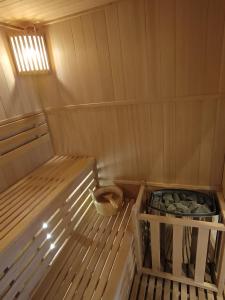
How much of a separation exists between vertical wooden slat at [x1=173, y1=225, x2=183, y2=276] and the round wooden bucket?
554 millimetres

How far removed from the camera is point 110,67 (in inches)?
59.8

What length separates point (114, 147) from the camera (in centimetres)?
178

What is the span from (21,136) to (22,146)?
0.08 meters

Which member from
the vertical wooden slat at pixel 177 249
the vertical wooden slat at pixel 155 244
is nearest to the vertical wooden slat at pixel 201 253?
the vertical wooden slat at pixel 177 249

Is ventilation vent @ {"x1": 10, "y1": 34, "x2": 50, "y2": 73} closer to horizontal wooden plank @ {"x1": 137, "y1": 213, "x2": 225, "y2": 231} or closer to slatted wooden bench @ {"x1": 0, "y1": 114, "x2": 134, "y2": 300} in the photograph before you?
slatted wooden bench @ {"x1": 0, "y1": 114, "x2": 134, "y2": 300}

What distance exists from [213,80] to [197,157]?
57cm

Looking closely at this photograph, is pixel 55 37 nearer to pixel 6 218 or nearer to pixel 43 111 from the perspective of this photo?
pixel 43 111

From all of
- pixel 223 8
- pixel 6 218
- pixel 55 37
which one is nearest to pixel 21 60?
pixel 55 37

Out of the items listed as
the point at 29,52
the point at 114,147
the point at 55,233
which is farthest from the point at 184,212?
the point at 29,52

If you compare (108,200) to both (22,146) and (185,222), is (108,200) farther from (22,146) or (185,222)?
(22,146)

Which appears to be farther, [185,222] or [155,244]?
[155,244]

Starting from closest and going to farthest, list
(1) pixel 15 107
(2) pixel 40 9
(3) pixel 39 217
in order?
(3) pixel 39 217, (2) pixel 40 9, (1) pixel 15 107

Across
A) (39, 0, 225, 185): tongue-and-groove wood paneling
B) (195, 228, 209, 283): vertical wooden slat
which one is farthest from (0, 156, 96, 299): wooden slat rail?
(195, 228, 209, 283): vertical wooden slat

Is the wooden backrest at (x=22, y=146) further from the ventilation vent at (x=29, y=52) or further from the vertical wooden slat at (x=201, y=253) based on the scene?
the vertical wooden slat at (x=201, y=253)
